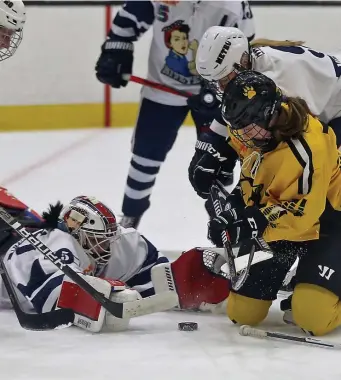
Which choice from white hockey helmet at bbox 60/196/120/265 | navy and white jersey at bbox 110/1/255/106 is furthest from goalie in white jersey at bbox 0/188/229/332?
navy and white jersey at bbox 110/1/255/106

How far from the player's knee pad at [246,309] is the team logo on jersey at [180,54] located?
113 centimetres

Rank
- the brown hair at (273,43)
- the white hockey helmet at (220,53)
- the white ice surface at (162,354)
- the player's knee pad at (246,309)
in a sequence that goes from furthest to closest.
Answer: the brown hair at (273,43)
the white hockey helmet at (220,53)
the player's knee pad at (246,309)
the white ice surface at (162,354)

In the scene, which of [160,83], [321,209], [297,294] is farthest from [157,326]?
[160,83]

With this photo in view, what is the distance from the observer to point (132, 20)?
10.7 ft

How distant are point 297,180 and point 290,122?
0.45 ft

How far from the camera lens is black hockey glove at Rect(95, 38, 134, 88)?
10.7ft

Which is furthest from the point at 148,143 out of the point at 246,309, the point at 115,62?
the point at 246,309

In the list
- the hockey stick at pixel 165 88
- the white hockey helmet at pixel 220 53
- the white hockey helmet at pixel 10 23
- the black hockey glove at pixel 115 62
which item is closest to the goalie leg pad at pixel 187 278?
the white hockey helmet at pixel 220 53

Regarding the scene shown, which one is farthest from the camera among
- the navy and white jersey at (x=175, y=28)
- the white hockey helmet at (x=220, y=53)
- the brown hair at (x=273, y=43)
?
the navy and white jersey at (x=175, y=28)

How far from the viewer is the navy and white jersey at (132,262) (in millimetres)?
2516

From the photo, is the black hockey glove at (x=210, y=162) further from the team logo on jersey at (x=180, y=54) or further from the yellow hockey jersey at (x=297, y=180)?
the team logo on jersey at (x=180, y=54)

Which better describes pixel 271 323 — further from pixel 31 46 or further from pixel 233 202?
pixel 31 46

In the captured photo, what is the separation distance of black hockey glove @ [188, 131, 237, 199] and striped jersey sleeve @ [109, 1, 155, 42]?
840mm

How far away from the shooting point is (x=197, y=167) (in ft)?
8.30
